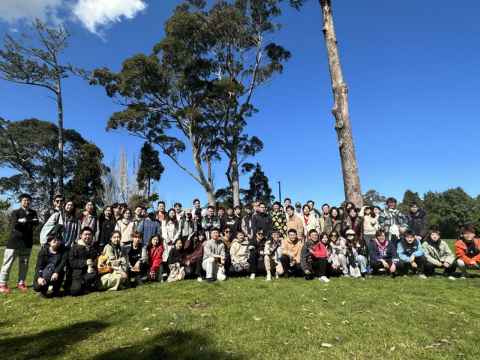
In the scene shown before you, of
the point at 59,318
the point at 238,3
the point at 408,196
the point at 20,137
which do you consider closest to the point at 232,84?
the point at 238,3

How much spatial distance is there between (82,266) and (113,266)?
610 millimetres

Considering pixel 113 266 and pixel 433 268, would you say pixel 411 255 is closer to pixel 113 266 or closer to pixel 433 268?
pixel 433 268

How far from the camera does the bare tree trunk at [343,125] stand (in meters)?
8.63

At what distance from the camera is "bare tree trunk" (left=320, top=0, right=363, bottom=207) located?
Answer: 28.3 feet

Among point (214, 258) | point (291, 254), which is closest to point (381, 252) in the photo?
point (291, 254)

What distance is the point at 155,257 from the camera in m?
7.36

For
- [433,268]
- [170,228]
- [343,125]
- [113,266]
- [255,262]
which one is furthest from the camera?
[343,125]

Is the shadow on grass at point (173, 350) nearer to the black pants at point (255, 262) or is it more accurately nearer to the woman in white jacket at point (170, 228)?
the black pants at point (255, 262)

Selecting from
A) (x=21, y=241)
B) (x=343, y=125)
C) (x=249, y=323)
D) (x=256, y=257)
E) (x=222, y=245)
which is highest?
(x=343, y=125)

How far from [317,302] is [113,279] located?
390 cm

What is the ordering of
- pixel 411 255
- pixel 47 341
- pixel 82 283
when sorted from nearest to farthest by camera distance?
pixel 47 341 < pixel 82 283 < pixel 411 255

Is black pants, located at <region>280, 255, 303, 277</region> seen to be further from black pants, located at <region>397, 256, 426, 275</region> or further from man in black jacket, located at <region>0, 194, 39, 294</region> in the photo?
man in black jacket, located at <region>0, 194, 39, 294</region>

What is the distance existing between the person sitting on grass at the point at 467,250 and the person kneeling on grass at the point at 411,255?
84cm

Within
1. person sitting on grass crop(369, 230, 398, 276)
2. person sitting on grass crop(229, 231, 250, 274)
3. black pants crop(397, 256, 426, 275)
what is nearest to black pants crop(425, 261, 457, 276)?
black pants crop(397, 256, 426, 275)
